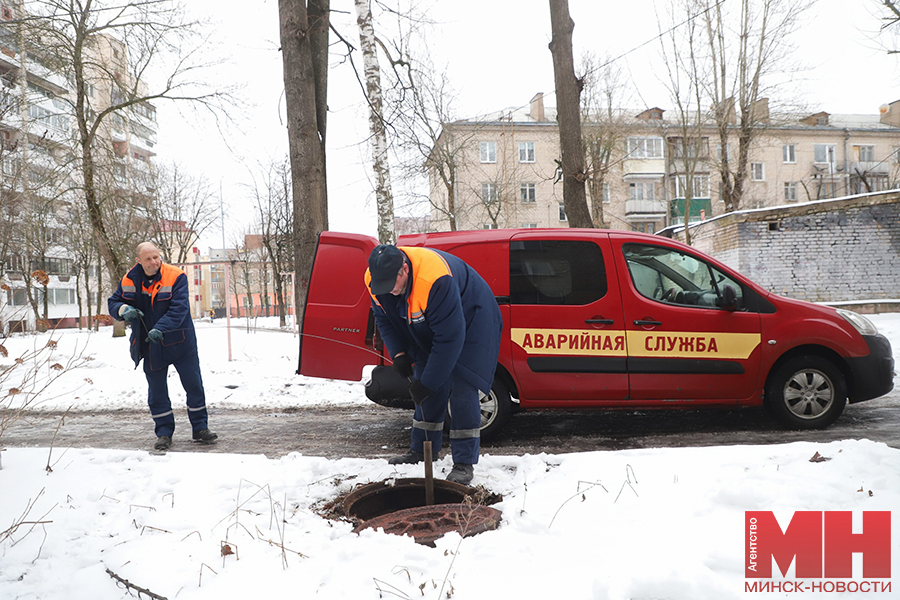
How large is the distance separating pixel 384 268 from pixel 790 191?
55684mm

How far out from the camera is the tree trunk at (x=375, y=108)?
31.8ft

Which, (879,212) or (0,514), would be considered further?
(879,212)

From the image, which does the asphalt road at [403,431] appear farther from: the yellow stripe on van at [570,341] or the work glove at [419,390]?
the work glove at [419,390]

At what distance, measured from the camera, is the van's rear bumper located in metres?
4.95

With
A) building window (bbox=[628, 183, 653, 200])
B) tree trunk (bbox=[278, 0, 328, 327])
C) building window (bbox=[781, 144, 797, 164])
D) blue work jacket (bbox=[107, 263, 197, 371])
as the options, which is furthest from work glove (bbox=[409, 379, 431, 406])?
building window (bbox=[781, 144, 797, 164])

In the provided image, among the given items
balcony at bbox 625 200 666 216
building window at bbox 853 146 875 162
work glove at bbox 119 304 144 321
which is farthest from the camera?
building window at bbox 853 146 875 162

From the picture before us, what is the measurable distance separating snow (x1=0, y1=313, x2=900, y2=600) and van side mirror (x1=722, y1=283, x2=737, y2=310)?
1539 millimetres

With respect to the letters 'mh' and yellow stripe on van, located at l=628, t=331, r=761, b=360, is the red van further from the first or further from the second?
the letters 'mh'

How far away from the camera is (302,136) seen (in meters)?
8.34

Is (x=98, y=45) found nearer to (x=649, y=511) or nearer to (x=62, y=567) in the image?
(x=62, y=567)

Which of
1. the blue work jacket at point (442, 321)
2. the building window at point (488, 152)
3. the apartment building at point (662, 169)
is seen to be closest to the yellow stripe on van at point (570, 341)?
the blue work jacket at point (442, 321)

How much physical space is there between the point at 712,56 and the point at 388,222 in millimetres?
18728

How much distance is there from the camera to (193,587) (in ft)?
7.90

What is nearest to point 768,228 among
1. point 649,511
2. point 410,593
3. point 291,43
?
point 291,43
